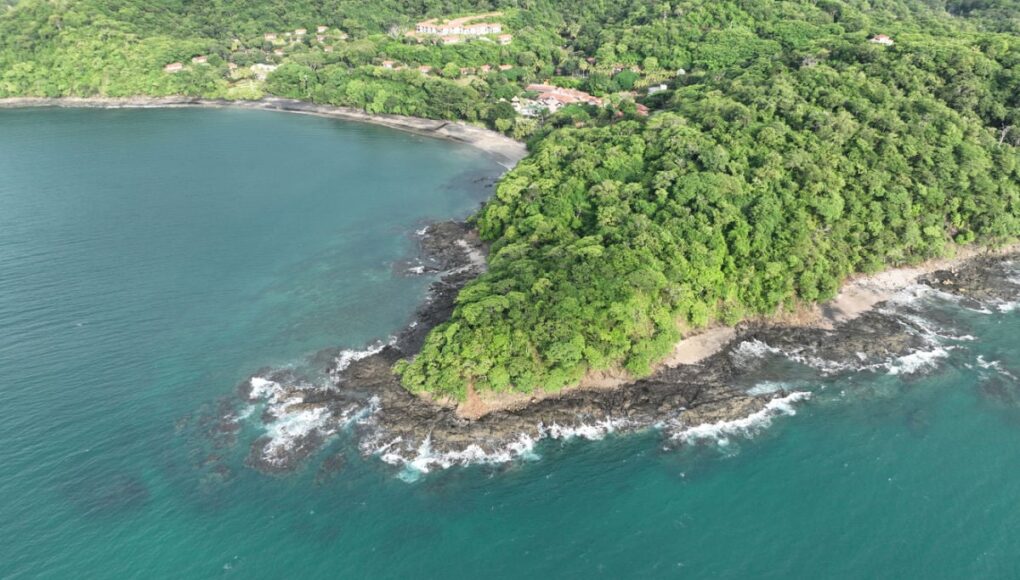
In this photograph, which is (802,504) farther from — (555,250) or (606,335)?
(555,250)

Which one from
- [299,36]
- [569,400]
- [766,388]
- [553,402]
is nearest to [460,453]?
[553,402]

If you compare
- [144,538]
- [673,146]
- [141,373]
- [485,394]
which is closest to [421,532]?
[485,394]

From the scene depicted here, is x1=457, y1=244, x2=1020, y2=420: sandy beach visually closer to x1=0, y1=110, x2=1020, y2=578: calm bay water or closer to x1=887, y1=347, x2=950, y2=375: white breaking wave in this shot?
x1=0, y1=110, x2=1020, y2=578: calm bay water

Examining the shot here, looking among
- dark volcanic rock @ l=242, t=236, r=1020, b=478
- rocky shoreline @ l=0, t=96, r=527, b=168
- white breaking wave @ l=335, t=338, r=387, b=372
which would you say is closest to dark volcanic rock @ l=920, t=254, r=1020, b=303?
dark volcanic rock @ l=242, t=236, r=1020, b=478

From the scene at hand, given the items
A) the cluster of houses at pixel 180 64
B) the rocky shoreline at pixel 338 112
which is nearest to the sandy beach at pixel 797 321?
the rocky shoreline at pixel 338 112

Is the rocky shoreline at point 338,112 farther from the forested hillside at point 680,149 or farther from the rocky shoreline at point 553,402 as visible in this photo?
the rocky shoreline at point 553,402

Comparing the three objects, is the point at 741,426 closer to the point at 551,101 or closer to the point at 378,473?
the point at 378,473
